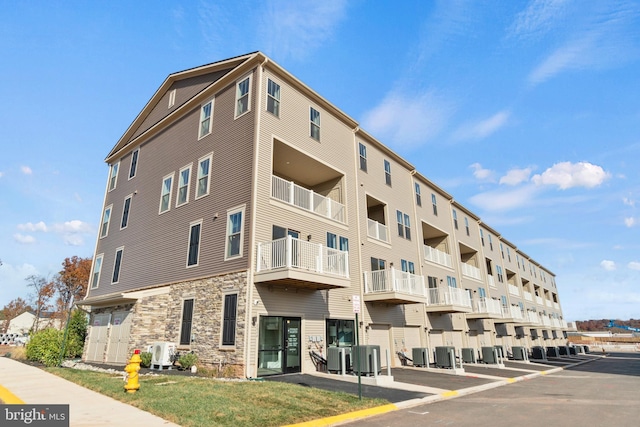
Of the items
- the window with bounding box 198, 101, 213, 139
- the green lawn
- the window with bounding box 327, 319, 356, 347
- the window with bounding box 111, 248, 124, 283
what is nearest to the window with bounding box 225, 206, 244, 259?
the green lawn

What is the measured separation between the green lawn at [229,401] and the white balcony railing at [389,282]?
8.78 meters

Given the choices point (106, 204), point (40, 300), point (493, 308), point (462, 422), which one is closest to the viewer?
point (462, 422)

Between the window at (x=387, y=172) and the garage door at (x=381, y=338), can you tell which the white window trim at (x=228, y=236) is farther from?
the window at (x=387, y=172)

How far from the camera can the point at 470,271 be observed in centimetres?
3322

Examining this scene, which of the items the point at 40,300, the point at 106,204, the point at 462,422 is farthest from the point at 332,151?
the point at 40,300

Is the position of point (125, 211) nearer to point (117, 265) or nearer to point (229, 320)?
point (117, 265)

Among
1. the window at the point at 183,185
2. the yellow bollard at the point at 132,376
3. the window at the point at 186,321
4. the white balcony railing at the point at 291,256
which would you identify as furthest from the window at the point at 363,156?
the yellow bollard at the point at 132,376

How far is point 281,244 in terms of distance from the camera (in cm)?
1374

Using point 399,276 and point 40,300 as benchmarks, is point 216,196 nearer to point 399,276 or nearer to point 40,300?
point 399,276

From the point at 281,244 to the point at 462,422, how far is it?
802 cm

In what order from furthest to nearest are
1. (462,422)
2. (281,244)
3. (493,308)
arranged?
(493,308)
(281,244)
(462,422)

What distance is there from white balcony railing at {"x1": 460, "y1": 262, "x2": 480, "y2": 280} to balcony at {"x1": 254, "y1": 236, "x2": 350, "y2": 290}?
2063 cm

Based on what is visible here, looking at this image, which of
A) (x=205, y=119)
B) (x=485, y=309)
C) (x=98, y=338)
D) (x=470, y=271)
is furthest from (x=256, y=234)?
(x=470, y=271)

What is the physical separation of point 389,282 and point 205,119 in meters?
12.7
